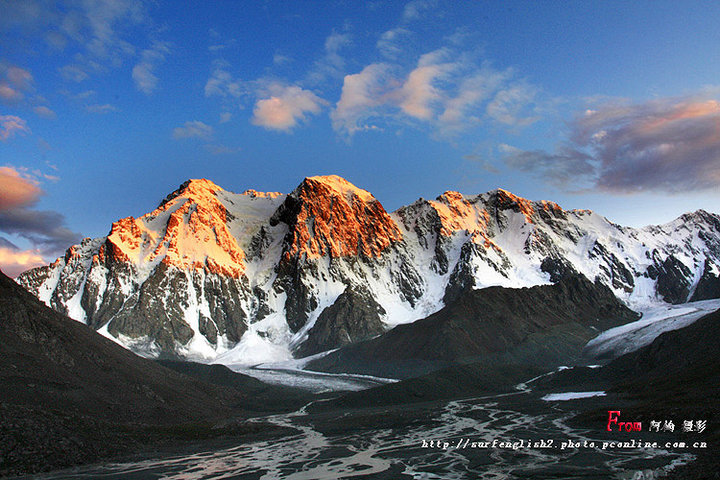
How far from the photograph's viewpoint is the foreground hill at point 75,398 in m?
72.6

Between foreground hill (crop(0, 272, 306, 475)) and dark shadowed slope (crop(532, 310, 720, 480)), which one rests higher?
foreground hill (crop(0, 272, 306, 475))

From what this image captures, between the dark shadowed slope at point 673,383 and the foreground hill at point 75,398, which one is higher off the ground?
the foreground hill at point 75,398

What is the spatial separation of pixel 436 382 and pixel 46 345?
10653 centimetres

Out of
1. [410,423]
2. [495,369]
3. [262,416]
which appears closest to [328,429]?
[410,423]

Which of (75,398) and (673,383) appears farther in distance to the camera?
(673,383)

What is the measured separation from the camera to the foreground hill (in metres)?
72.6

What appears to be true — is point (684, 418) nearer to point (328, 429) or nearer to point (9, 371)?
point (328, 429)

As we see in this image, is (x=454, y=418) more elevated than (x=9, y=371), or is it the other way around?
(x=9, y=371)

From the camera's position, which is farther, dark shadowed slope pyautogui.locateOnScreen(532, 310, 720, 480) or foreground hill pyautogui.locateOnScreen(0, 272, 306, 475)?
dark shadowed slope pyautogui.locateOnScreen(532, 310, 720, 480)

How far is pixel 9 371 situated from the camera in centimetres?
9656

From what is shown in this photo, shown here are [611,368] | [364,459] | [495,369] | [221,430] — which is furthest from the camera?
[495,369]

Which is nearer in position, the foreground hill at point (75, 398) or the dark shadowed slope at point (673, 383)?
the foreground hill at point (75, 398)

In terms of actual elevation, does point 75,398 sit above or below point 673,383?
above

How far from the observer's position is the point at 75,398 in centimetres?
10094
